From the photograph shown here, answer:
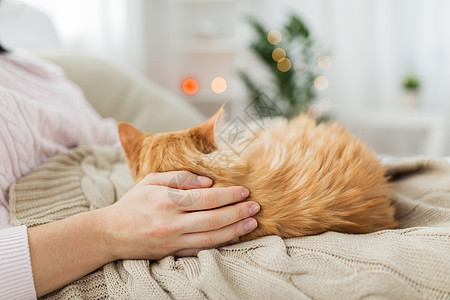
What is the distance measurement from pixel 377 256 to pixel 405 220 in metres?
0.26

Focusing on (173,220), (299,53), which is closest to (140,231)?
(173,220)

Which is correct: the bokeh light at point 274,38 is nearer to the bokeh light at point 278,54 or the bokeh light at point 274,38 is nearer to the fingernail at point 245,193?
the bokeh light at point 278,54

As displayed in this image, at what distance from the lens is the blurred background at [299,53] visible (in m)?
2.57

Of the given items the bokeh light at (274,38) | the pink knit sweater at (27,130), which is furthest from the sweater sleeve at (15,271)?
the bokeh light at (274,38)

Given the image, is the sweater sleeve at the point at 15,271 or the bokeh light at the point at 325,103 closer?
the sweater sleeve at the point at 15,271

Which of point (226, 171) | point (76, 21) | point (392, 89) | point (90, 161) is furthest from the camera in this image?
point (392, 89)

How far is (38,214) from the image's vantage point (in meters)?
0.71

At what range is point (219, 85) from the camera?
342 centimetres

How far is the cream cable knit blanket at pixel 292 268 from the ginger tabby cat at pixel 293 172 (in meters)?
0.04

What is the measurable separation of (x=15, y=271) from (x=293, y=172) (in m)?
0.51

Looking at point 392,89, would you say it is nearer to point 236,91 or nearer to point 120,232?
point 236,91

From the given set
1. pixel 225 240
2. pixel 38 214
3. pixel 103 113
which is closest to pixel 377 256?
pixel 225 240

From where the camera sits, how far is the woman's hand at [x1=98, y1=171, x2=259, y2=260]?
0.62 meters

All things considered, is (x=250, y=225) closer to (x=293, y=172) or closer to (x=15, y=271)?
(x=293, y=172)
